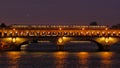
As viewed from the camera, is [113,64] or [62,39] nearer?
[113,64]

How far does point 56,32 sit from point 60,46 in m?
16.5

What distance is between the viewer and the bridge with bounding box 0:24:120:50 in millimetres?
135000

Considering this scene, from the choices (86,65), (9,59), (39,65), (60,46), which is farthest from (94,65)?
(60,46)

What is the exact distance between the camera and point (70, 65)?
3307 inches

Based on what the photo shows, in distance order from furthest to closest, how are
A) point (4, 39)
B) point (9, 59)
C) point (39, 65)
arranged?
point (4, 39) < point (9, 59) < point (39, 65)

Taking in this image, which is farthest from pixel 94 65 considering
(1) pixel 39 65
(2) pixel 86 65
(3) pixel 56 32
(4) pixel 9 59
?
(3) pixel 56 32

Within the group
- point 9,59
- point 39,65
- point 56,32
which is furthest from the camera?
point 56,32

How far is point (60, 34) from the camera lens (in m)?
149

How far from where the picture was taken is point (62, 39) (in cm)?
13588

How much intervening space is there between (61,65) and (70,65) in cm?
117

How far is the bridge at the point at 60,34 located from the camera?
443 feet

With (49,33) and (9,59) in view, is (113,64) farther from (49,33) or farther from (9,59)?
(49,33)

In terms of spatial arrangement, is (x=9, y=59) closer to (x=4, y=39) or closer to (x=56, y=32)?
(x=4, y=39)

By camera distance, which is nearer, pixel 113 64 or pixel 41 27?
pixel 113 64
